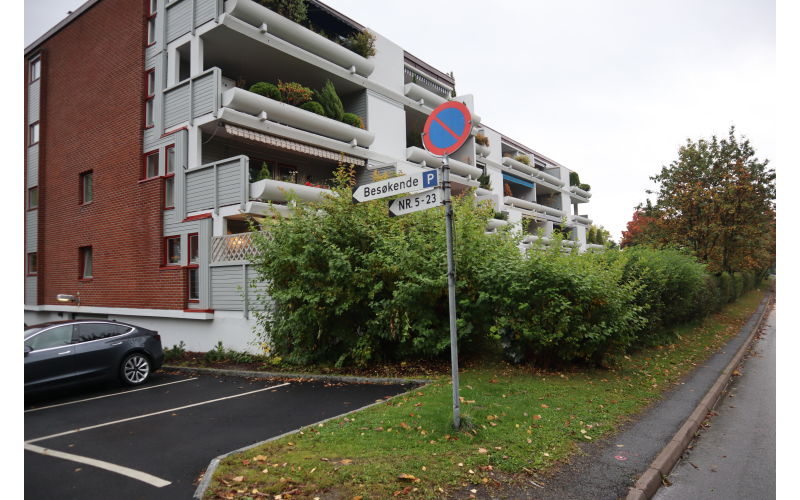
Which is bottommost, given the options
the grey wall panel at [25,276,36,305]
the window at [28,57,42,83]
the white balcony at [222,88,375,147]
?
the grey wall panel at [25,276,36,305]

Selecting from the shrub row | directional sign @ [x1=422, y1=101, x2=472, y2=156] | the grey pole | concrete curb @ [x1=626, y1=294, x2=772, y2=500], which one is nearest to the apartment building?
the shrub row

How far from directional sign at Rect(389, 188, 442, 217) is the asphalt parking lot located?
3302 mm

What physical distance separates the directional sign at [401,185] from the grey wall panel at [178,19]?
13545 mm

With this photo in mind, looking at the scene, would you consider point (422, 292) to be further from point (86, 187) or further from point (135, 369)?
point (86, 187)

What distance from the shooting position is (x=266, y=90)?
50.7 feet

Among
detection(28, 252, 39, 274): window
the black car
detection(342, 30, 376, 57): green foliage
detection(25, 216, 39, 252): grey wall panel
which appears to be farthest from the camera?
detection(28, 252, 39, 274): window

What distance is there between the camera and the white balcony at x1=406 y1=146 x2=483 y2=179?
70.5 ft

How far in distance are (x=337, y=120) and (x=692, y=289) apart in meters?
13.5

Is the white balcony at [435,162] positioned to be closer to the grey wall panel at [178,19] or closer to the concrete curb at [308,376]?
the grey wall panel at [178,19]

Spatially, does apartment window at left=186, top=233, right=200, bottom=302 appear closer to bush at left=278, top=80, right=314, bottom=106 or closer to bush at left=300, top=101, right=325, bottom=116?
bush at left=278, top=80, right=314, bottom=106

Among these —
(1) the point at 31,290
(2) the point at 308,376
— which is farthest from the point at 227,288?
(1) the point at 31,290

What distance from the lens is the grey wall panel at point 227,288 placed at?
1288 centimetres

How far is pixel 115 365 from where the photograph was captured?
10164mm

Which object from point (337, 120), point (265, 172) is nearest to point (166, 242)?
point (265, 172)
